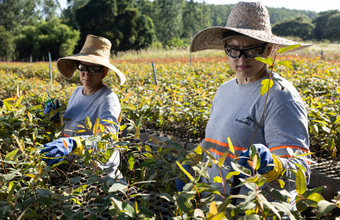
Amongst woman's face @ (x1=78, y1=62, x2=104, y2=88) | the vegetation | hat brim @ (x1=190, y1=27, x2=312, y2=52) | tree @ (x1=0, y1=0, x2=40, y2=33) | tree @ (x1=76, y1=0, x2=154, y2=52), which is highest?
tree @ (x1=0, y1=0, x2=40, y2=33)

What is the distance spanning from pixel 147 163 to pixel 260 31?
2.59 ft

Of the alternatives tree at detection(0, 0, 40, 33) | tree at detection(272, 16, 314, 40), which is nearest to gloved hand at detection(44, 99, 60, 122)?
tree at detection(0, 0, 40, 33)

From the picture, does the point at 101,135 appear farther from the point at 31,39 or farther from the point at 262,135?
the point at 31,39

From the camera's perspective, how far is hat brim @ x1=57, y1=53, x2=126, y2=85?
1.86m

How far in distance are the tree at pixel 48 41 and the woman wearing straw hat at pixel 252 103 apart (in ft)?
98.1

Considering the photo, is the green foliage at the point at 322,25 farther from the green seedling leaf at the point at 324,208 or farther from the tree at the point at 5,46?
the green seedling leaf at the point at 324,208

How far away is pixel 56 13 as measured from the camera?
167 ft

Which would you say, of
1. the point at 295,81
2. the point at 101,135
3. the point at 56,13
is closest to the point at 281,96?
the point at 101,135

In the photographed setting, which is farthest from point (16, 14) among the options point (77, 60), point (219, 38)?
point (219, 38)

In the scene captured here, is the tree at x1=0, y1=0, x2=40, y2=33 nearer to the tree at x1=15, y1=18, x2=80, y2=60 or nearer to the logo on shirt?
the tree at x1=15, y1=18, x2=80, y2=60

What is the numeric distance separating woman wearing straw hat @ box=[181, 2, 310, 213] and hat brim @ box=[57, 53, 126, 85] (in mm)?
839

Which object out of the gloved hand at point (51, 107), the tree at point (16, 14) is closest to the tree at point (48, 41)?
the tree at point (16, 14)

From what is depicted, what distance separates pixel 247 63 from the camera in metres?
1.14

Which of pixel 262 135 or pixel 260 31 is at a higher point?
pixel 260 31
